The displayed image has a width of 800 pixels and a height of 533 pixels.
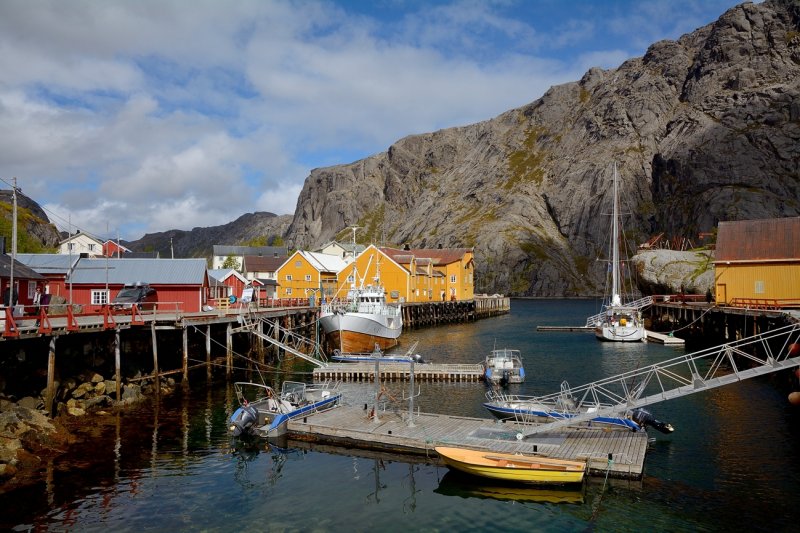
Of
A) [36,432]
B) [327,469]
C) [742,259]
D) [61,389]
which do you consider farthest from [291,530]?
[742,259]

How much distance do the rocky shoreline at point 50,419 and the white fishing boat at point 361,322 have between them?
2169 cm

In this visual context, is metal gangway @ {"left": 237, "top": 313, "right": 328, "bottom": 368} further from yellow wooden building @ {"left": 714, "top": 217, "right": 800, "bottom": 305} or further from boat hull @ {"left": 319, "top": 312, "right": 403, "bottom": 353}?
yellow wooden building @ {"left": 714, "top": 217, "right": 800, "bottom": 305}

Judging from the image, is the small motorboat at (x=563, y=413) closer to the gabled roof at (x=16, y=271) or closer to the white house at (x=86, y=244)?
the gabled roof at (x=16, y=271)

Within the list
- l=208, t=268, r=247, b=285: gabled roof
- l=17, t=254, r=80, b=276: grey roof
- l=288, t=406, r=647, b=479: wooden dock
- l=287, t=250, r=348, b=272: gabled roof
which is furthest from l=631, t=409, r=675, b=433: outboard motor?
l=287, t=250, r=348, b=272: gabled roof

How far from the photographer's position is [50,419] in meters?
27.2

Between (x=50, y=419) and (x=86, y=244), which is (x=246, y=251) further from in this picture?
(x=50, y=419)

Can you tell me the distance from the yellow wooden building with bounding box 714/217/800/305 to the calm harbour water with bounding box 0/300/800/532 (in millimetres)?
34105

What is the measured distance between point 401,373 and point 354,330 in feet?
49.6

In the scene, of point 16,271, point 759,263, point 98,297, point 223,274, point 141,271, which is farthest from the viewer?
point 223,274

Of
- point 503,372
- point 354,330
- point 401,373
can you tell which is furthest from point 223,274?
point 503,372

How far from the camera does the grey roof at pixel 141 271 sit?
A: 49969 mm

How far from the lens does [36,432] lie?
2480 cm

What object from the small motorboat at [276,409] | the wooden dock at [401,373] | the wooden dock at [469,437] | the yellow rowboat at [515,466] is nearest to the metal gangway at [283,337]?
the wooden dock at [401,373]

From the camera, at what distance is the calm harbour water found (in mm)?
18688
